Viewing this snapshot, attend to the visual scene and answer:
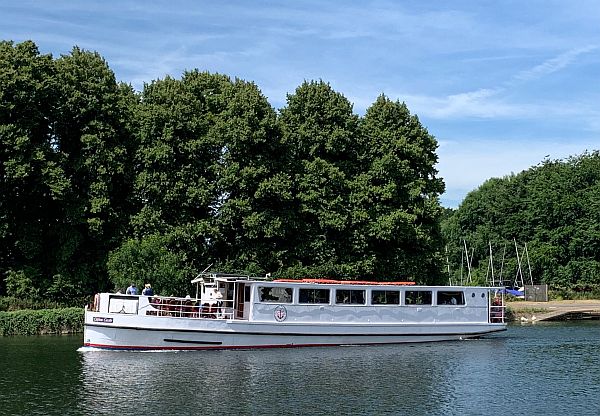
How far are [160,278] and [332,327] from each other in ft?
40.1

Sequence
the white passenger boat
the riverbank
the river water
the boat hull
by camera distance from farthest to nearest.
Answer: the riverbank < the white passenger boat < the boat hull < the river water

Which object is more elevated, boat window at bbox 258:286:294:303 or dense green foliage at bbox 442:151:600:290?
dense green foliage at bbox 442:151:600:290

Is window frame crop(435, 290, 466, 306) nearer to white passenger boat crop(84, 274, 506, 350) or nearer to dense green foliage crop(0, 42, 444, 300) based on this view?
white passenger boat crop(84, 274, 506, 350)

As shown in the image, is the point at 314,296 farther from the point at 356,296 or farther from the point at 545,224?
the point at 545,224

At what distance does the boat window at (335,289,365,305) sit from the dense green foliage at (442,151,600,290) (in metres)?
51.9

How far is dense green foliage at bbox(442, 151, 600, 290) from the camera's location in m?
88.8

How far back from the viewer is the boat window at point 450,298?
43.5m

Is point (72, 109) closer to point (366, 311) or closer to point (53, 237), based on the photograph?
point (53, 237)

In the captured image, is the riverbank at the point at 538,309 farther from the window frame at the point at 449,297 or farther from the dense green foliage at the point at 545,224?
the window frame at the point at 449,297

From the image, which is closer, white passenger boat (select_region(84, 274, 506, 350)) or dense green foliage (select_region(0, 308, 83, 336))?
white passenger boat (select_region(84, 274, 506, 350))

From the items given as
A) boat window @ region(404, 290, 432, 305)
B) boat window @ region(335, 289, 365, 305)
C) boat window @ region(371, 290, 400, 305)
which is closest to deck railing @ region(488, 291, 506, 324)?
boat window @ region(404, 290, 432, 305)

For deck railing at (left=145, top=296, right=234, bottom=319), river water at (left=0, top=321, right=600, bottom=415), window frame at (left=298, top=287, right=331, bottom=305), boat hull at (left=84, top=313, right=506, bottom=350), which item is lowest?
river water at (left=0, top=321, right=600, bottom=415)

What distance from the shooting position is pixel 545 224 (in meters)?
95.9

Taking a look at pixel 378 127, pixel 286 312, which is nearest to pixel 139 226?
pixel 286 312
